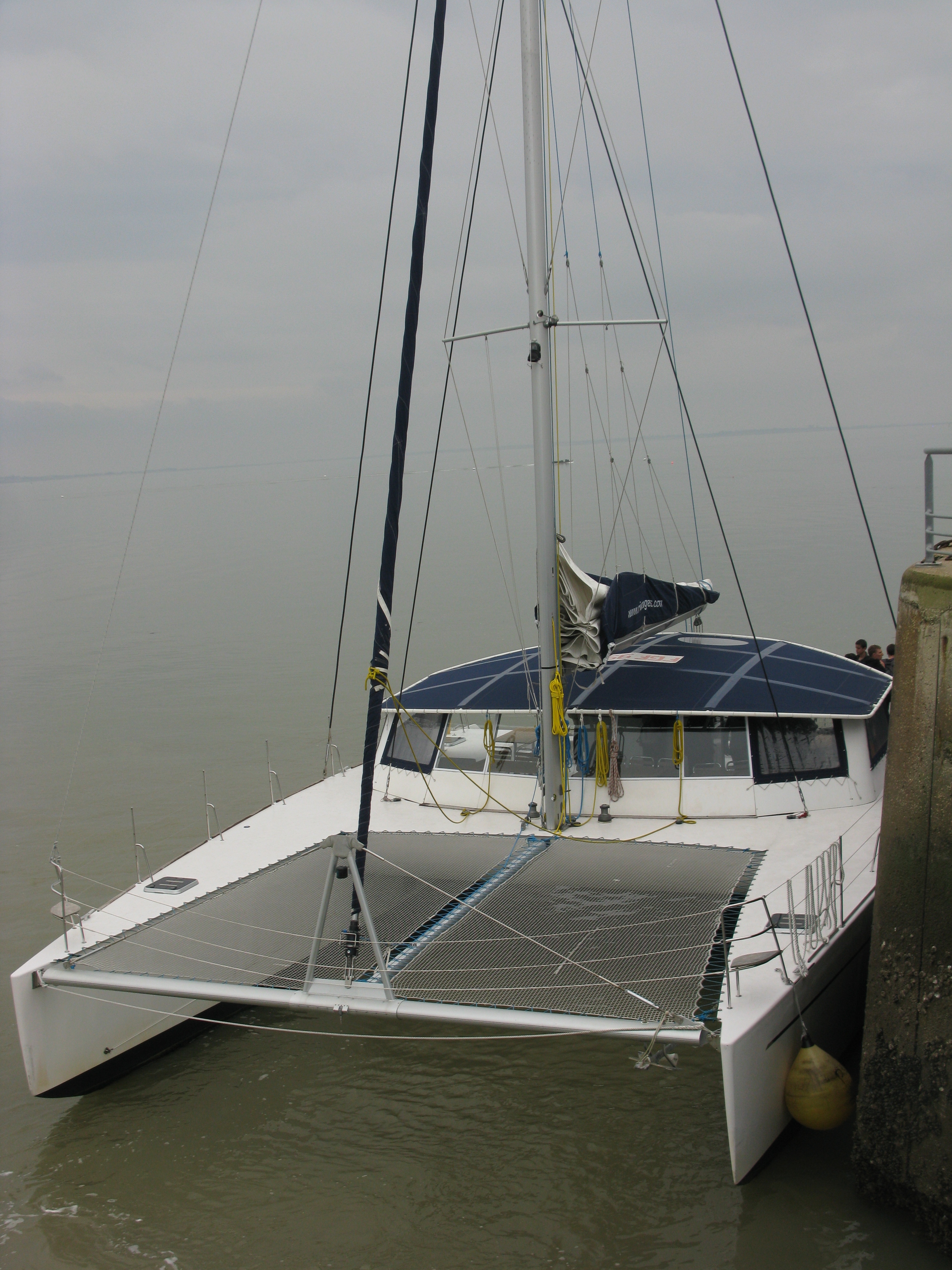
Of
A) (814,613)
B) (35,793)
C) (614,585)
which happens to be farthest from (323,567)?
(614,585)

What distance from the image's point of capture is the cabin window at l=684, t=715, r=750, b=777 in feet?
27.2

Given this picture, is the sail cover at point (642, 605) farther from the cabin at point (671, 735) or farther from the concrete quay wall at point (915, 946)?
the concrete quay wall at point (915, 946)

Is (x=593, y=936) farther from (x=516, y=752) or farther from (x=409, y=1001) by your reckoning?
(x=516, y=752)

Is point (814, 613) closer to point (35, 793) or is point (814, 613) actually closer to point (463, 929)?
point (35, 793)

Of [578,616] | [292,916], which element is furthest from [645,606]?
[292,916]

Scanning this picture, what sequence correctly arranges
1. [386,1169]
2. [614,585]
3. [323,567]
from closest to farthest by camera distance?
[386,1169]
[614,585]
[323,567]

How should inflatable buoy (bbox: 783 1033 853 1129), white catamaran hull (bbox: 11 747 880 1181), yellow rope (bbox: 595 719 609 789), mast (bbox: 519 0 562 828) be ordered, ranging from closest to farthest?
1. white catamaran hull (bbox: 11 747 880 1181)
2. inflatable buoy (bbox: 783 1033 853 1129)
3. mast (bbox: 519 0 562 828)
4. yellow rope (bbox: 595 719 609 789)

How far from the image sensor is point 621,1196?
5434 mm

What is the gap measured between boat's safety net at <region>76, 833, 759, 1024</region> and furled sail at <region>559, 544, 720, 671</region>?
1.61m

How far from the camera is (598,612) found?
8305 mm

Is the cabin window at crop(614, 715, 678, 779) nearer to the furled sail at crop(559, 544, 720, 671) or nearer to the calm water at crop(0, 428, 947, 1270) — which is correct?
the furled sail at crop(559, 544, 720, 671)

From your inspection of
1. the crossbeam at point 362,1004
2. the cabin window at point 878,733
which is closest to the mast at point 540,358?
the cabin window at point 878,733

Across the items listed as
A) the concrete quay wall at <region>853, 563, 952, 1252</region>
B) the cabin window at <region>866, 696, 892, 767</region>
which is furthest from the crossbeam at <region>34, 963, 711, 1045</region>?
the cabin window at <region>866, 696, 892, 767</region>

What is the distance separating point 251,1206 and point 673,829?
408cm
